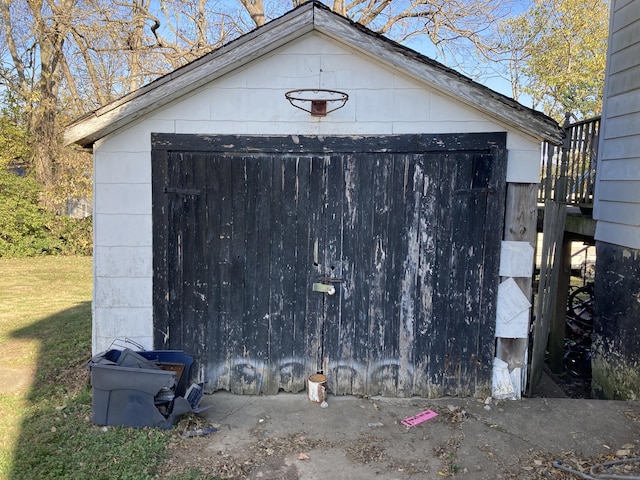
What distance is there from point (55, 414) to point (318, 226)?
2829 millimetres

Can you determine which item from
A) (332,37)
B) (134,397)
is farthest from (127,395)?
(332,37)

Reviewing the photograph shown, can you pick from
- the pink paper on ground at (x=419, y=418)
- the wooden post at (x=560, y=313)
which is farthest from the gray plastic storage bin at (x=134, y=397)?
the wooden post at (x=560, y=313)

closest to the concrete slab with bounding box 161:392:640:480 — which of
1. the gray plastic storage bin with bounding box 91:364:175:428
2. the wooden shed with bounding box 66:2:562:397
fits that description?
the wooden shed with bounding box 66:2:562:397

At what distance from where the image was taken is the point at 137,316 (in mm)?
4680

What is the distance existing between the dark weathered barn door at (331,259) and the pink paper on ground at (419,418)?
1.06 ft

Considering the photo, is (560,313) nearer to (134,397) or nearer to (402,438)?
(402,438)

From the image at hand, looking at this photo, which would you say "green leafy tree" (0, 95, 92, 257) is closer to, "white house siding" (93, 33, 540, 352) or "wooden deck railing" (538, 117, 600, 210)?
"white house siding" (93, 33, 540, 352)

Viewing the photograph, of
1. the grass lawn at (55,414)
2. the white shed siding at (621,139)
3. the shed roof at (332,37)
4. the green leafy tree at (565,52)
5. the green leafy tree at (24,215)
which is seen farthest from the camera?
the green leafy tree at (565,52)

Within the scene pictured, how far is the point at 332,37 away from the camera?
173 inches

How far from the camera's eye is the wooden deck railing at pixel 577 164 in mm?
6445

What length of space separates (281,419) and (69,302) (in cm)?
644

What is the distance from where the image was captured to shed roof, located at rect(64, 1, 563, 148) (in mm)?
4246

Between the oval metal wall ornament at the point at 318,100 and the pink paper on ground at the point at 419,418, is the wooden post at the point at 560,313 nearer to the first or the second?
the pink paper on ground at the point at 419,418

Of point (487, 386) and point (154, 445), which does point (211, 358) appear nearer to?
point (154, 445)
